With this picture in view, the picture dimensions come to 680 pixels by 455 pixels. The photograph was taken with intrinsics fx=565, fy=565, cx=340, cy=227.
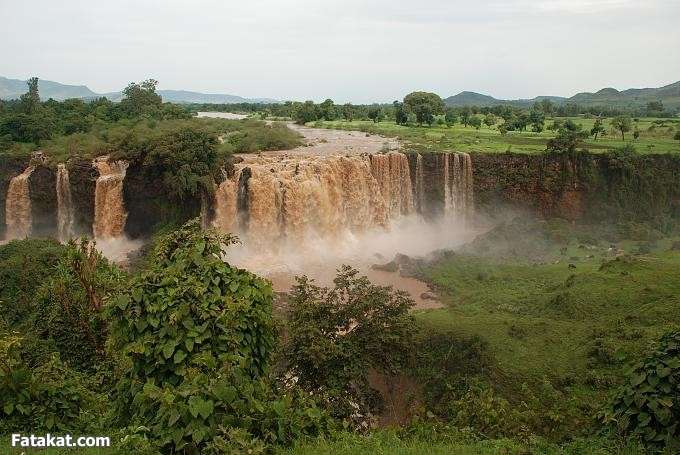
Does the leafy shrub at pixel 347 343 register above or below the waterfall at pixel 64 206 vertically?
below

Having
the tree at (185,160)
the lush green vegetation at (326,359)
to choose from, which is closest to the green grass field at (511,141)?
the tree at (185,160)

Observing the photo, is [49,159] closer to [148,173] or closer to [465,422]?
[148,173]

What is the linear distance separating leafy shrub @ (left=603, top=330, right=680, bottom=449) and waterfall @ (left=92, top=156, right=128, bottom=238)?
2160 cm

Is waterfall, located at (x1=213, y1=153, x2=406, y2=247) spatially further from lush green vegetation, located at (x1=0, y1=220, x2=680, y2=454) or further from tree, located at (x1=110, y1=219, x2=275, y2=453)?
tree, located at (x1=110, y1=219, x2=275, y2=453)

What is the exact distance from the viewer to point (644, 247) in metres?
22.6

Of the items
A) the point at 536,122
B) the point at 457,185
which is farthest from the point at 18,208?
the point at 536,122

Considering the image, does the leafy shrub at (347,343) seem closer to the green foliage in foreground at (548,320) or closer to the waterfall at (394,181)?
the green foliage in foreground at (548,320)

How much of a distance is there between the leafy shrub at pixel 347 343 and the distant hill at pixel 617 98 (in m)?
99.8

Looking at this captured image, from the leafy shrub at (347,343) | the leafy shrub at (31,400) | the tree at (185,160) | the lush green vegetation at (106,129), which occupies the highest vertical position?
the lush green vegetation at (106,129)

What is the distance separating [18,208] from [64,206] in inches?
82.4

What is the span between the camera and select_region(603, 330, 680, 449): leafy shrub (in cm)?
552

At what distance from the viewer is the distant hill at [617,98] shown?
107 meters

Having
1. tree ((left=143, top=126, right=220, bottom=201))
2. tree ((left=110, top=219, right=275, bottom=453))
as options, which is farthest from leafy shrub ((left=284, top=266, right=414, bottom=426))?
tree ((left=143, top=126, right=220, bottom=201))

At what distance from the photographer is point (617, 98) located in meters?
129
